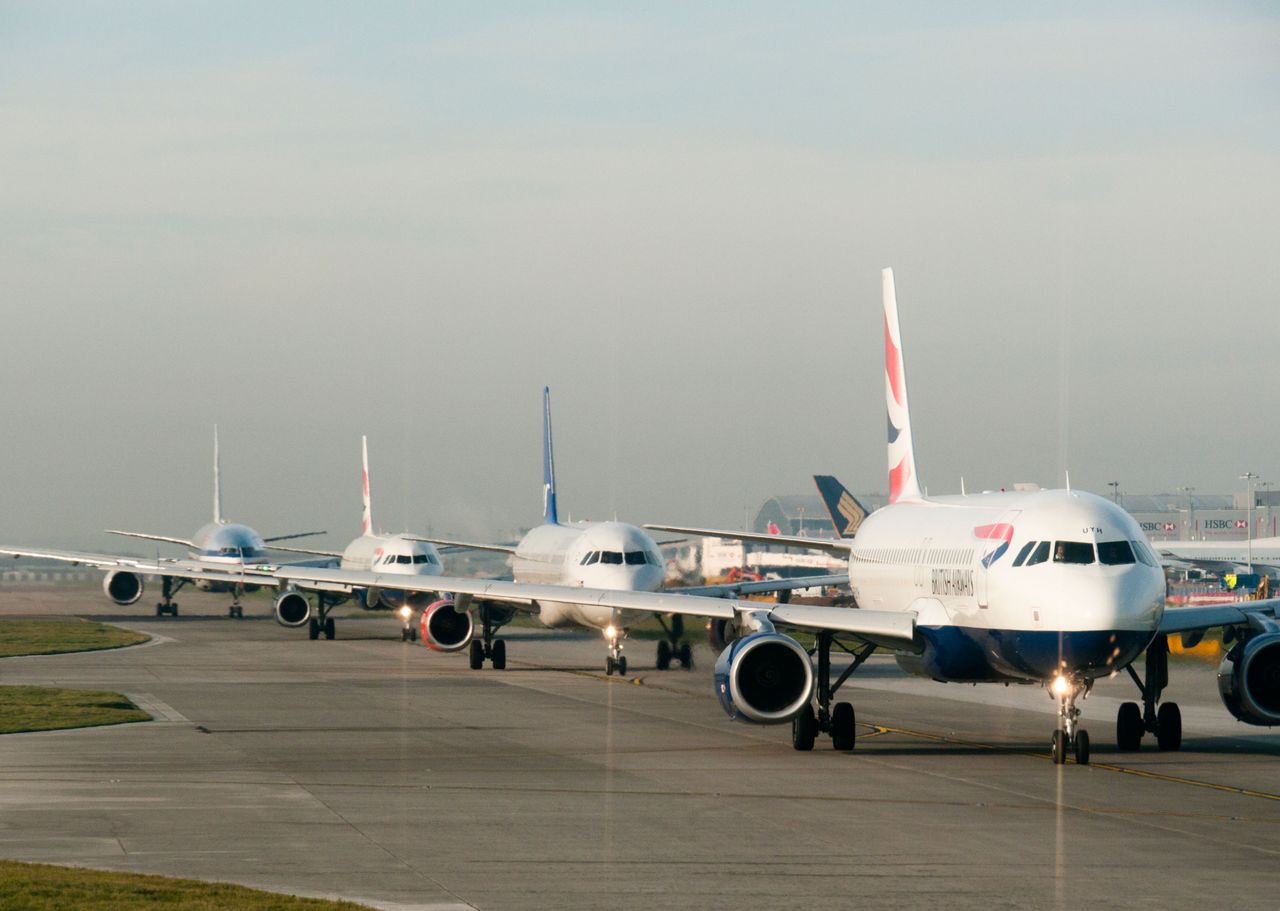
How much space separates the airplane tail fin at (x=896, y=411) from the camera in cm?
3509

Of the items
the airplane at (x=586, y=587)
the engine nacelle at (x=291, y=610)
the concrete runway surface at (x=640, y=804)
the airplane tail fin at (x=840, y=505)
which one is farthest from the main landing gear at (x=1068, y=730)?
the airplane tail fin at (x=840, y=505)

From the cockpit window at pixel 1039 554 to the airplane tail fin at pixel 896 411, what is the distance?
35.6 ft

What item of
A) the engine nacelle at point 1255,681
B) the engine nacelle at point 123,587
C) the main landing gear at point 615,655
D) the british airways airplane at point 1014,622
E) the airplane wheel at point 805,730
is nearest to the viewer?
the british airways airplane at point 1014,622

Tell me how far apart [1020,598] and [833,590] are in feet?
271

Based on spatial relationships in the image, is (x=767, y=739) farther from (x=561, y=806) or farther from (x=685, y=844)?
(x=685, y=844)

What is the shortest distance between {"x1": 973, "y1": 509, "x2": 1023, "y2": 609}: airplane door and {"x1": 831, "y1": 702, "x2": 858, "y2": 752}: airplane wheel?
8.78 feet

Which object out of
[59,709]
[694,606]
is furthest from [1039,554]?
[59,709]

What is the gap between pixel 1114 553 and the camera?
2339cm

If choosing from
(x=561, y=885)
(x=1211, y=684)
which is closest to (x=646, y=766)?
(x=561, y=885)

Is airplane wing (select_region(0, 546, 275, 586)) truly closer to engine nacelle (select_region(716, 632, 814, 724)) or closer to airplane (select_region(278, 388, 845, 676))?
airplane (select_region(278, 388, 845, 676))

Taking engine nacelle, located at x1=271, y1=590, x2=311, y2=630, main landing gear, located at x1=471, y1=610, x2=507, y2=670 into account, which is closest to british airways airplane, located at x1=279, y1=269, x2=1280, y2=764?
main landing gear, located at x1=471, y1=610, x2=507, y2=670

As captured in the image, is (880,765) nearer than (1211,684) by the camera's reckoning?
Yes

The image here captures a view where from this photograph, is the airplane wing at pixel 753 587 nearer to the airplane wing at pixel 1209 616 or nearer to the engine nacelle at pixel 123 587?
the airplane wing at pixel 1209 616

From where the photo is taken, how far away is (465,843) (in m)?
16.5
